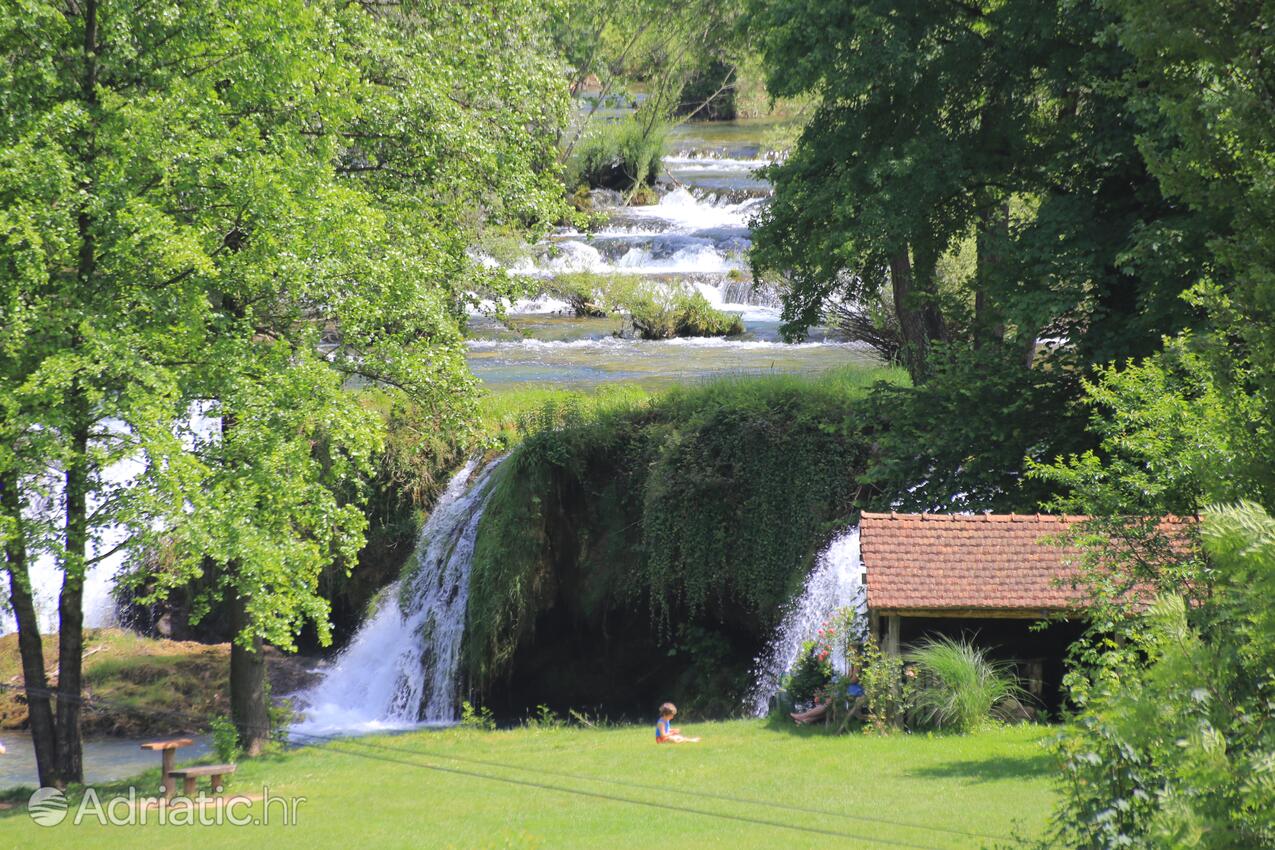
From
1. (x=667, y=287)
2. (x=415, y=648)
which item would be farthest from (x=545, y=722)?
(x=667, y=287)

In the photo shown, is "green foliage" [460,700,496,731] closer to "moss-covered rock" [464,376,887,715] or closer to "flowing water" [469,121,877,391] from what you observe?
"moss-covered rock" [464,376,887,715]

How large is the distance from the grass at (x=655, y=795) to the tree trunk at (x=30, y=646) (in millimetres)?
1164

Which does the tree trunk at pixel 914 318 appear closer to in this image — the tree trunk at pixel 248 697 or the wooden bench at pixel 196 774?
the tree trunk at pixel 248 697

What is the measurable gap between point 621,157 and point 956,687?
3789cm

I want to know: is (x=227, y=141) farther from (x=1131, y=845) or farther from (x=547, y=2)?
(x=1131, y=845)

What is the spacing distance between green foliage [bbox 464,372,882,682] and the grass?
4.08 m

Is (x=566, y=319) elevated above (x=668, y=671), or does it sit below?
above

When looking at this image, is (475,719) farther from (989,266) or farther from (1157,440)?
(1157,440)

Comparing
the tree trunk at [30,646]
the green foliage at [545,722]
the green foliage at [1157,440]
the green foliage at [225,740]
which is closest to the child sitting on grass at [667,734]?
the green foliage at [545,722]

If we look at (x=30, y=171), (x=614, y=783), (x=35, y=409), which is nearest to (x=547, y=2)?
(x=30, y=171)

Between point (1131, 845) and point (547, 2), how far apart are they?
15700 mm

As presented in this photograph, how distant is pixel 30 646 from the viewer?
14344 mm

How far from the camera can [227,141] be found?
43.2 feet

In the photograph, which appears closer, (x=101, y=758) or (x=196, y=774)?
(x=196, y=774)
